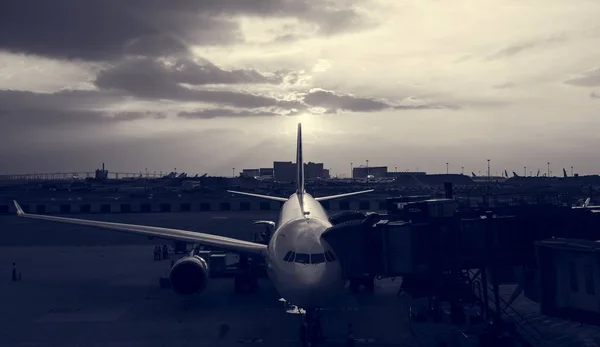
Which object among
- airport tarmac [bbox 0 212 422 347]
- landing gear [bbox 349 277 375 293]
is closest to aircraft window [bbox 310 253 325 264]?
airport tarmac [bbox 0 212 422 347]

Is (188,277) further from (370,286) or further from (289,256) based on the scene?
(370,286)

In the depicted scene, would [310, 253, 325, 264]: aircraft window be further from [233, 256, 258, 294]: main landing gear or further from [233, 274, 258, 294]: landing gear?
[233, 274, 258, 294]: landing gear

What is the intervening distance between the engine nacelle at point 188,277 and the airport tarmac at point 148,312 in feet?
Answer: 3.52

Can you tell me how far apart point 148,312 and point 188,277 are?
8.66 feet

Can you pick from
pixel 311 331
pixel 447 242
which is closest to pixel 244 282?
pixel 311 331

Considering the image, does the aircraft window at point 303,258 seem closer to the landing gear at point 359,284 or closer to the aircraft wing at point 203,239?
the aircraft wing at point 203,239

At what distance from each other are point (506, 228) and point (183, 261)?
16.1 meters

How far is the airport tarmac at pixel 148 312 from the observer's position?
21.1 meters

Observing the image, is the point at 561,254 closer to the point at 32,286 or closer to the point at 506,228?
the point at 506,228

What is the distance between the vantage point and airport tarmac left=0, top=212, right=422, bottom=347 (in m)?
21.1

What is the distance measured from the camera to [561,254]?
1806cm

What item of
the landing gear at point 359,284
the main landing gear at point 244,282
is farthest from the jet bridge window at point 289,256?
the landing gear at point 359,284

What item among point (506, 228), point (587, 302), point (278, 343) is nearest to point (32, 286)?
point (278, 343)

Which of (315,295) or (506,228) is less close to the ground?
(506,228)
